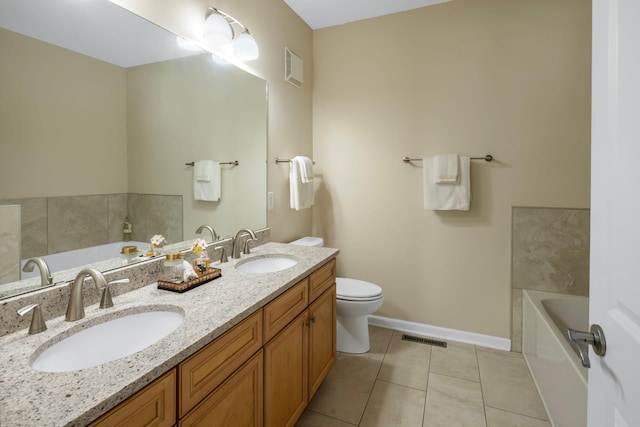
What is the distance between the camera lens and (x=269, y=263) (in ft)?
6.30

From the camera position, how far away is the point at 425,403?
6.00ft

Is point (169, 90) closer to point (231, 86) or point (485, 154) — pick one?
point (231, 86)

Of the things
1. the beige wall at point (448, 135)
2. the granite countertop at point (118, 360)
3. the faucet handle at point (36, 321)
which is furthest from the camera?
the beige wall at point (448, 135)

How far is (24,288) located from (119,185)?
48 centimetres

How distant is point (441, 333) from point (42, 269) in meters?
2.61

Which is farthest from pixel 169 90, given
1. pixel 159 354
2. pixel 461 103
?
pixel 461 103

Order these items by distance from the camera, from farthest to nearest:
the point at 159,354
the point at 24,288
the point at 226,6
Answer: the point at 226,6 → the point at 24,288 → the point at 159,354

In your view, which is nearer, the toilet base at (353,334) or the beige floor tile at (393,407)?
the beige floor tile at (393,407)

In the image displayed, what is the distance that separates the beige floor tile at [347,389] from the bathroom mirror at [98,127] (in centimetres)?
119

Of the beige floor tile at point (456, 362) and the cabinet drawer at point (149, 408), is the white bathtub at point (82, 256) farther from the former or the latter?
the beige floor tile at point (456, 362)

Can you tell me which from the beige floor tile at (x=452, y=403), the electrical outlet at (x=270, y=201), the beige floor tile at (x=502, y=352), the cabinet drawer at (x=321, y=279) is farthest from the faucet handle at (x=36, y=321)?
the beige floor tile at (x=502, y=352)

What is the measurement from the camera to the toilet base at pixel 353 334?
236cm

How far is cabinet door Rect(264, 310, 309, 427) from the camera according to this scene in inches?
50.1

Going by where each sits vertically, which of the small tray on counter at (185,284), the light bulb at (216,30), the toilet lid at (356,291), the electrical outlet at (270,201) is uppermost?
the light bulb at (216,30)
